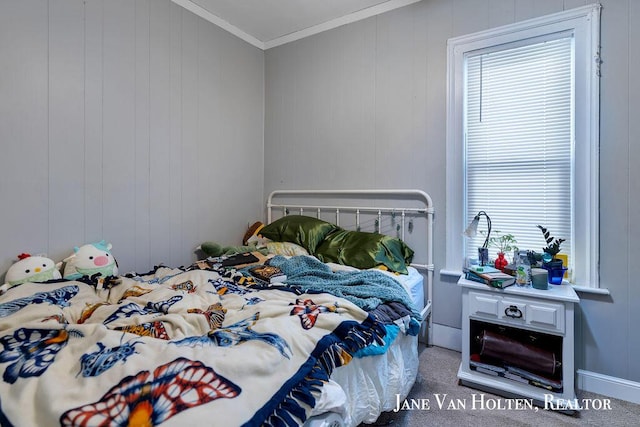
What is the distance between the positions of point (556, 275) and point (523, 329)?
37cm

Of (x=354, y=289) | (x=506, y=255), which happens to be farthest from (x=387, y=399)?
(x=506, y=255)

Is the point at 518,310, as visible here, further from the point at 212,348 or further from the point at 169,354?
the point at 169,354

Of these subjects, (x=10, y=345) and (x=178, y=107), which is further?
(x=178, y=107)

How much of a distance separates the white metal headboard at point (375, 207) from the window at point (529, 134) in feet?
0.49

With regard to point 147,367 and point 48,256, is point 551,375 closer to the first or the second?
point 147,367

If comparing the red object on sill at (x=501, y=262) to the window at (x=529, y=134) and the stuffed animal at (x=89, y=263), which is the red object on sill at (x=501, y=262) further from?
the stuffed animal at (x=89, y=263)

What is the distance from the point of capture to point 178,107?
243 centimetres

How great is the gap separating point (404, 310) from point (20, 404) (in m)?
1.39

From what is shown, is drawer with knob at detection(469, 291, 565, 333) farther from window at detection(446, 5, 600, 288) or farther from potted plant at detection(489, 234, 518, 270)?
window at detection(446, 5, 600, 288)

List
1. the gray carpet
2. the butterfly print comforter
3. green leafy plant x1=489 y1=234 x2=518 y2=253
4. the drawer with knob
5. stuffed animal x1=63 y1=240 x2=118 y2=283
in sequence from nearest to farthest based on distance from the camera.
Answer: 1. the butterfly print comforter
2. the gray carpet
3. the drawer with knob
4. stuffed animal x1=63 y1=240 x2=118 y2=283
5. green leafy plant x1=489 y1=234 x2=518 y2=253

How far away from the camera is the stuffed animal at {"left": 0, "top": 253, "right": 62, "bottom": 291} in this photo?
160 centimetres

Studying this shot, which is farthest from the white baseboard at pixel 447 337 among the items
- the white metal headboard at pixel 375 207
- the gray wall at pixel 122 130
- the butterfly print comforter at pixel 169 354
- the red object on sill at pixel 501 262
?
the gray wall at pixel 122 130

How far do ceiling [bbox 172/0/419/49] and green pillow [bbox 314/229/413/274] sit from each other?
5.90ft

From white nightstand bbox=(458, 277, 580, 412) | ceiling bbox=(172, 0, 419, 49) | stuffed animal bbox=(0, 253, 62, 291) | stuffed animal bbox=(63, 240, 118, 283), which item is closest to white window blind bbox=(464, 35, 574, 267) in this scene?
white nightstand bbox=(458, 277, 580, 412)
